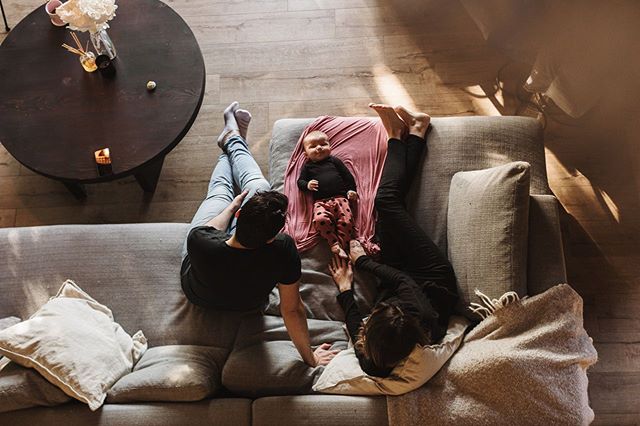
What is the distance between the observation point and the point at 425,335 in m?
1.55

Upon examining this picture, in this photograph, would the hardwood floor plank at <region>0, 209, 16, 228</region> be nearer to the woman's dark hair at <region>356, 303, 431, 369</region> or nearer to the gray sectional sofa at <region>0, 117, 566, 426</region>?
the gray sectional sofa at <region>0, 117, 566, 426</region>

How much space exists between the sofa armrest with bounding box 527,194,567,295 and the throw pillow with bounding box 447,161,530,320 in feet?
0.19

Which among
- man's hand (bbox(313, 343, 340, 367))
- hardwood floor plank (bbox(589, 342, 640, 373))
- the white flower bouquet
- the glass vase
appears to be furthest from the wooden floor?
man's hand (bbox(313, 343, 340, 367))

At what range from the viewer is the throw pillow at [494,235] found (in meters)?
1.71

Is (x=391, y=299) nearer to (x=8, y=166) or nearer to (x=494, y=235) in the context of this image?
(x=494, y=235)

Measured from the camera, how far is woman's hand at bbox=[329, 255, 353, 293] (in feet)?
6.33

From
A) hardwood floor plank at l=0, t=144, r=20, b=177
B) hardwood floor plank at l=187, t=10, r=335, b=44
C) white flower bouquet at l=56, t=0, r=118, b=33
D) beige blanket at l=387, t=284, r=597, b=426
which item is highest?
white flower bouquet at l=56, t=0, r=118, b=33

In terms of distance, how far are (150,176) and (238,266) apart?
1056 millimetres

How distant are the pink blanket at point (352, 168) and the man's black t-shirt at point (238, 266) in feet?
1.14

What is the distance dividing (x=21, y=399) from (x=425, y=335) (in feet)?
3.83

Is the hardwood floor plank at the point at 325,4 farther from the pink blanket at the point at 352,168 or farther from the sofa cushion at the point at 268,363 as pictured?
the sofa cushion at the point at 268,363

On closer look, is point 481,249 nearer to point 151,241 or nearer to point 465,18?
point 151,241

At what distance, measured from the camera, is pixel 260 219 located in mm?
1505

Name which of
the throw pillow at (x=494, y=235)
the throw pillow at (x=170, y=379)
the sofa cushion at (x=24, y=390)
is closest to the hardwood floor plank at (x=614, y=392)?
the throw pillow at (x=494, y=235)
